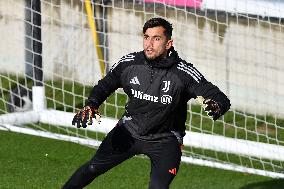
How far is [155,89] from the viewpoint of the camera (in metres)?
8.07

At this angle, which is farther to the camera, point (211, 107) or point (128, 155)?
point (128, 155)

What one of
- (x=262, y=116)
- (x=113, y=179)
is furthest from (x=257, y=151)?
(x=113, y=179)

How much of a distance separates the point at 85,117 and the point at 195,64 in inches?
217

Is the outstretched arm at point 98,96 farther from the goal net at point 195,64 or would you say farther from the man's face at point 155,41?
the goal net at point 195,64

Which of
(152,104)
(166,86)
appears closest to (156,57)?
(166,86)

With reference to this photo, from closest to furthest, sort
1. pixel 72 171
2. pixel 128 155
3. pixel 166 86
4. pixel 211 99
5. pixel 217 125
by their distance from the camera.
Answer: pixel 211 99, pixel 166 86, pixel 128 155, pixel 72 171, pixel 217 125

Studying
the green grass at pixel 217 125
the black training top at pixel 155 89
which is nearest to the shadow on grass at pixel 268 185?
the green grass at pixel 217 125

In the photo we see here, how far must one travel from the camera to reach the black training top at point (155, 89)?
8.04 metres

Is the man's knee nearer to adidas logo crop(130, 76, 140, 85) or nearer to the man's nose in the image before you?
adidas logo crop(130, 76, 140, 85)

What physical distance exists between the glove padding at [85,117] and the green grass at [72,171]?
86.0 inches

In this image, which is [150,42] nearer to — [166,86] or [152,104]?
[166,86]

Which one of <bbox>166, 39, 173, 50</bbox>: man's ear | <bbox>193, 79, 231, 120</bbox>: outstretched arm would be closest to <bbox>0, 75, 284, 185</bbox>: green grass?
<bbox>193, 79, 231, 120</bbox>: outstretched arm

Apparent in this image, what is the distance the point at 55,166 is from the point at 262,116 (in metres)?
2.76

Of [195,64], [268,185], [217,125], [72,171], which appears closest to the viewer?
[268,185]
